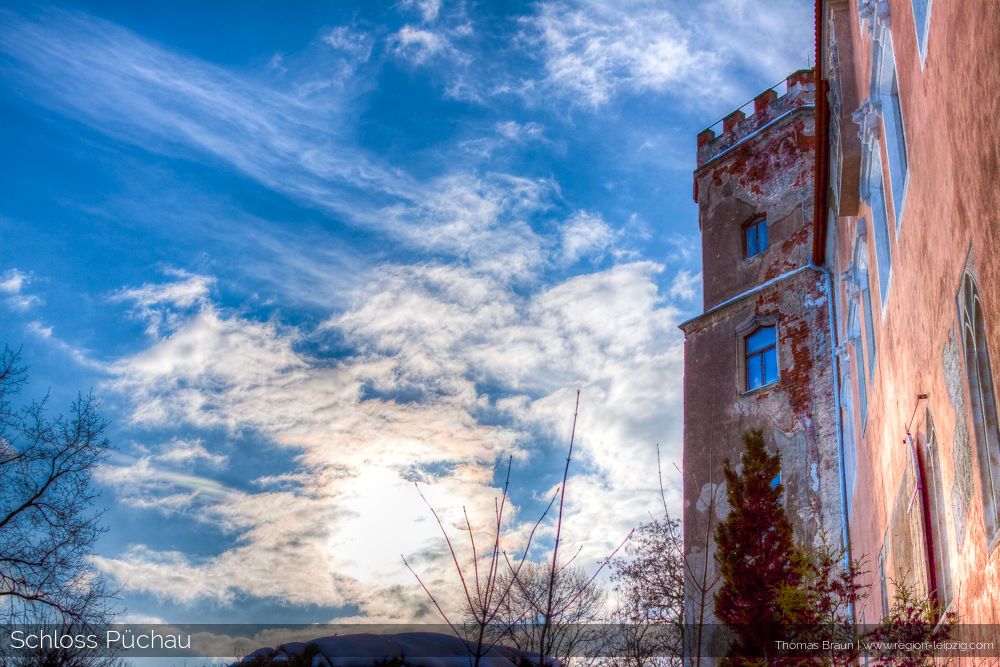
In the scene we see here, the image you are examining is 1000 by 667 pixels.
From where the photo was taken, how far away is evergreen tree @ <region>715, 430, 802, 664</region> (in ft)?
52.2

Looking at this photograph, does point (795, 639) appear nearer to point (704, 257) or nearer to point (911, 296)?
point (911, 296)

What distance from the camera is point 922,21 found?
7637 mm

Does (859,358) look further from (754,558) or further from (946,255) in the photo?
(946,255)

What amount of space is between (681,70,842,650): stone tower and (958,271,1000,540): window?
13.0 m

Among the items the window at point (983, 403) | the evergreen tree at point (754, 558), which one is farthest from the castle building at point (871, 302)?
the evergreen tree at point (754, 558)

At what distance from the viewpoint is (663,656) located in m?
24.3

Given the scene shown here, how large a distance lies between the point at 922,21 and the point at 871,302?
5.66 m

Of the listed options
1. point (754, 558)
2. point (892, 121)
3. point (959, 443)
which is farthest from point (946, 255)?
point (754, 558)

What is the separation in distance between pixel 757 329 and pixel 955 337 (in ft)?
52.3

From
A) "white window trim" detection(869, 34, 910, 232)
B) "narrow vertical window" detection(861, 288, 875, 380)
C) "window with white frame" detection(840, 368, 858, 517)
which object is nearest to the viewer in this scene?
"white window trim" detection(869, 34, 910, 232)

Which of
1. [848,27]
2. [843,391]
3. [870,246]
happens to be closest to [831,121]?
[848,27]

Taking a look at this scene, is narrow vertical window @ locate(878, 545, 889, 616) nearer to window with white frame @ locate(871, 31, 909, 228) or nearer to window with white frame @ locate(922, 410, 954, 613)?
window with white frame @ locate(922, 410, 954, 613)

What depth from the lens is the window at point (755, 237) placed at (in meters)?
23.4

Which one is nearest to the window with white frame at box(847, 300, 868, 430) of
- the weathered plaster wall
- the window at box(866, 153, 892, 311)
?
the weathered plaster wall
